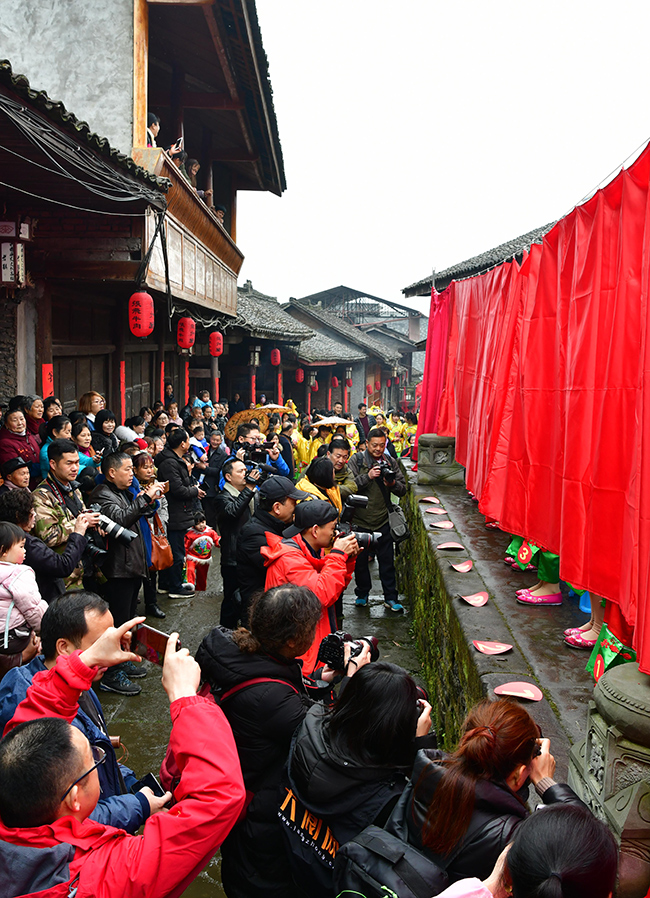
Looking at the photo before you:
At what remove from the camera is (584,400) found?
3455mm

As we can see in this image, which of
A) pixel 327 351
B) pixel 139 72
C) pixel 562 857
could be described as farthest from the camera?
pixel 327 351

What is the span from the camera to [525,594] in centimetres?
476

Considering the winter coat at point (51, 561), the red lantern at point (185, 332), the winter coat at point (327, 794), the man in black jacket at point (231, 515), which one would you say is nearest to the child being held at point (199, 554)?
the man in black jacket at point (231, 515)

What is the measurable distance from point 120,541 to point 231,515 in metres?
1.00

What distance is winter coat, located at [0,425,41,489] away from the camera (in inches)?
251

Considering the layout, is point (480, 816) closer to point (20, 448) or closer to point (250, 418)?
point (20, 448)

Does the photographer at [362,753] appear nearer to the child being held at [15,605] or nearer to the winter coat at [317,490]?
the child being held at [15,605]

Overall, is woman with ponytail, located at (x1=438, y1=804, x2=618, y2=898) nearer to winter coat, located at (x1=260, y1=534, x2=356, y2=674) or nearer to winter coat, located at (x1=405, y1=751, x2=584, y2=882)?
winter coat, located at (x1=405, y1=751, x2=584, y2=882)

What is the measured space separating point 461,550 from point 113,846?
4490 mm

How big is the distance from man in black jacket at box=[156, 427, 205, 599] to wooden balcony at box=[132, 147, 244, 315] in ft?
8.17

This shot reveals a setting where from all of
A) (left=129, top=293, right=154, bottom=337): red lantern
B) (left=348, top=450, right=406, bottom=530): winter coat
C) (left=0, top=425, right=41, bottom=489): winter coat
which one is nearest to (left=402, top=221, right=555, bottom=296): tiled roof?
(left=129, top=293, right=154, bottom=337): red lantern

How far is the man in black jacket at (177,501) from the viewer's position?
7.38 metres

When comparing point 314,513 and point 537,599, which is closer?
point 314,513

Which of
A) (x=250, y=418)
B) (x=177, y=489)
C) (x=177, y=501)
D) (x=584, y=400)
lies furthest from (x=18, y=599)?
(x=250, y=418)
